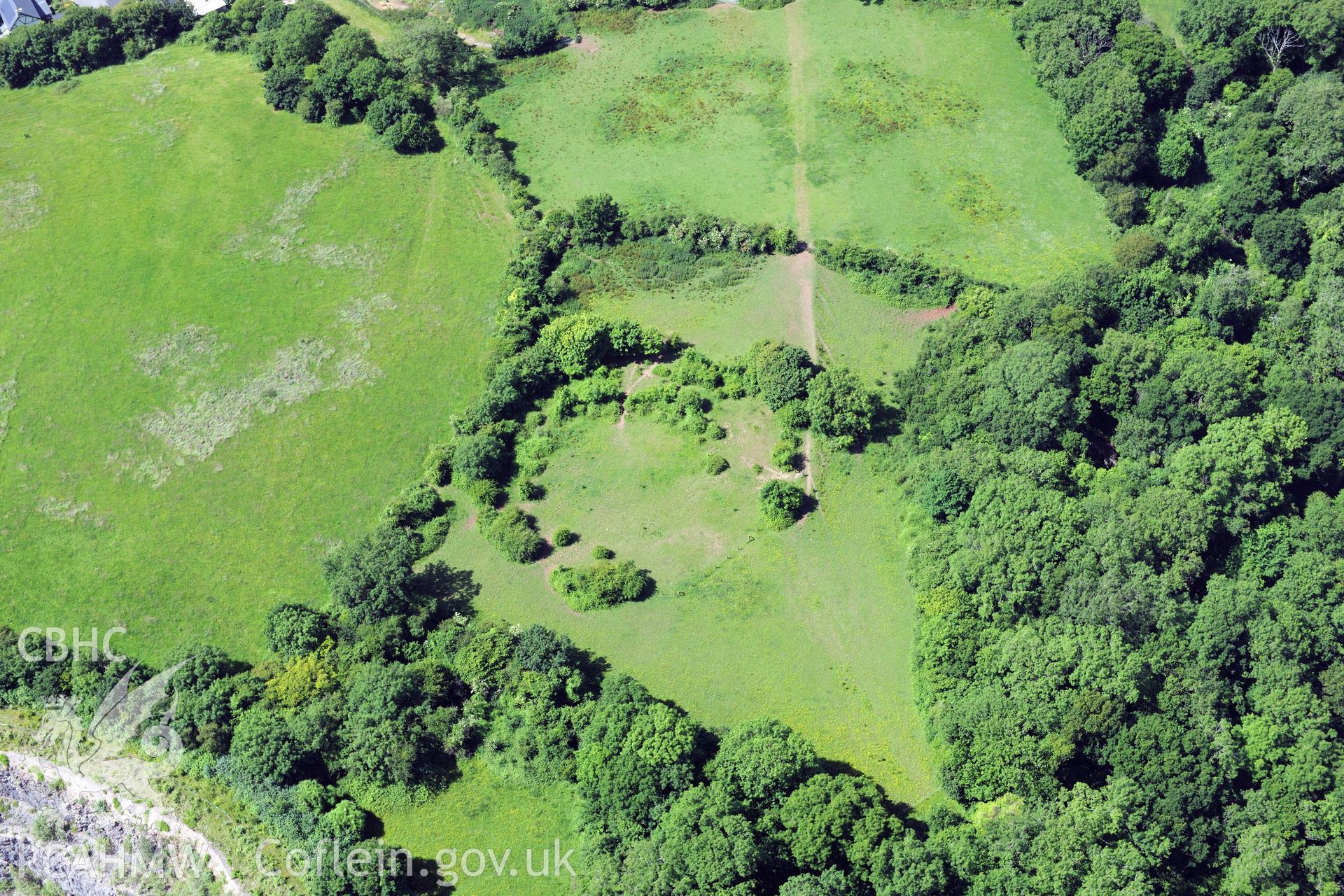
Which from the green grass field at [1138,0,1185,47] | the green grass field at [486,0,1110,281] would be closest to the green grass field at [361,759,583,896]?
the green grass field at [486,0,1110,281]

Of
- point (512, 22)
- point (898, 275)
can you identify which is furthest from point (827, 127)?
point (512, 22)

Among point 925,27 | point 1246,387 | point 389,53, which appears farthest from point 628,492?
point 925,27

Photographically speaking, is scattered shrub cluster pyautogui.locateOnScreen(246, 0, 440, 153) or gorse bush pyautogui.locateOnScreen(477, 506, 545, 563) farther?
scattered shrub cluster pyautogui.locateOnScreen(246, 0, 440, 153)

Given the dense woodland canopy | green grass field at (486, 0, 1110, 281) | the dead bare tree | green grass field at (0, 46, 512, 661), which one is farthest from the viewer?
the dead bare tree

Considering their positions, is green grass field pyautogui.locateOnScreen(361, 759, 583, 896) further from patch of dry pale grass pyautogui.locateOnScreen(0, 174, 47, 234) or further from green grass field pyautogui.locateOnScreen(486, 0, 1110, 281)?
patch of dry pale grass pyautogui.locateOnScreen(0, 174, 47, 234)

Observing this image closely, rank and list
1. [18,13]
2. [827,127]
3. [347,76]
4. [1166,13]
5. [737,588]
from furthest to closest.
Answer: [18,13]
[1166,13]
[827,127]
[347,76]
[737,588]

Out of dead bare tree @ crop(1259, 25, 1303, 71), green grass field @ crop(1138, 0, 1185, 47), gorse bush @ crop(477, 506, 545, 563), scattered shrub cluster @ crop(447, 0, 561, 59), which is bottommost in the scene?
gorse bush @ crop(477, 506, 545, 563)

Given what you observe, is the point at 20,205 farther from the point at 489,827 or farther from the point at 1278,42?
the point at 1278,42
